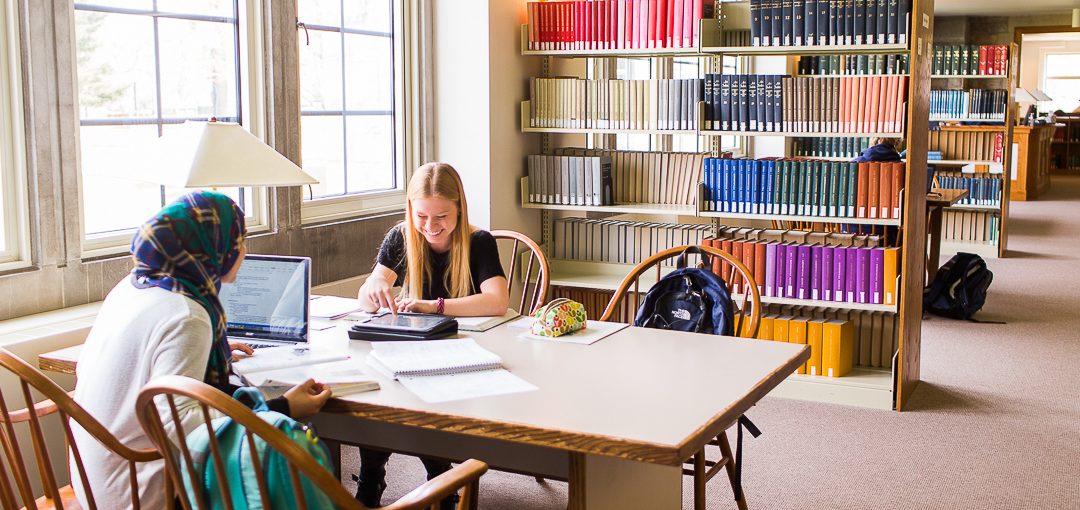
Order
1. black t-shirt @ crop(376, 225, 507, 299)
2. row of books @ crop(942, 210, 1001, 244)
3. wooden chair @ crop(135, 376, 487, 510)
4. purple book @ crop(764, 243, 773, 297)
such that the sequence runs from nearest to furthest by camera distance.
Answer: wooden chair @ crop(135, 376, 487, 510), black t-shirt @ crop(376, 225, 507, 299), purple book @ crop(764, 243, 773, 297), row of books @ crop(942, 210, 1001, 244)

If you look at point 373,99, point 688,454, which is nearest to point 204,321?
point 688,454

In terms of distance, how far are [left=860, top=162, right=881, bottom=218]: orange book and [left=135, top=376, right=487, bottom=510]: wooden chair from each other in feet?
10.1

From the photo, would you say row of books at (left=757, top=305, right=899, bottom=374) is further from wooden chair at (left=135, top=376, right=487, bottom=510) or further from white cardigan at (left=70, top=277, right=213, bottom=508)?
white cardigan at (left=70, top=277, right=213, bottom=508)

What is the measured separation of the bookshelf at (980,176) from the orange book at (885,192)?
16.1 ft

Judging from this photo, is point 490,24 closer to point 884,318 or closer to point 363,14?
point 363,14

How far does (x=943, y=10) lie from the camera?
11.2 metres

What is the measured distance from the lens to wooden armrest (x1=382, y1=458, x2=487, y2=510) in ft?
5.79

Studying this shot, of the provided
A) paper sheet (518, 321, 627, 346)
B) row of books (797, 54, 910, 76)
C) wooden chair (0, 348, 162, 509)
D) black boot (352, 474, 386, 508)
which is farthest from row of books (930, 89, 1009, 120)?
wooden chair (0, 348, 162, 509)

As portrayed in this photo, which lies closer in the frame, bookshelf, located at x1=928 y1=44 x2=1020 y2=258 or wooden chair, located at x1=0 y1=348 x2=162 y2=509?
wooden chair, located at x1=0 y1=348 x2=162 y2=509

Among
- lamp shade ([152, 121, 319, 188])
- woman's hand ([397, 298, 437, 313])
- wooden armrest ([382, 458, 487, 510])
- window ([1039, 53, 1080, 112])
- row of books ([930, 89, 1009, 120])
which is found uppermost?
window ([1039, 53, 1080, 112])

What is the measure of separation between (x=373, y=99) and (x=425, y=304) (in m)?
1.93

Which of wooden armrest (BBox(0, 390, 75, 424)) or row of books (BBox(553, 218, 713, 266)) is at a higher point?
row of books (BBox(553, 218, 713, 266))

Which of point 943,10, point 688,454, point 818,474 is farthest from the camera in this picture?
point 943,10

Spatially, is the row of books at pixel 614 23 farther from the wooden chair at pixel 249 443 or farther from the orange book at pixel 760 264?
the wooden chair at pixel 249 443
